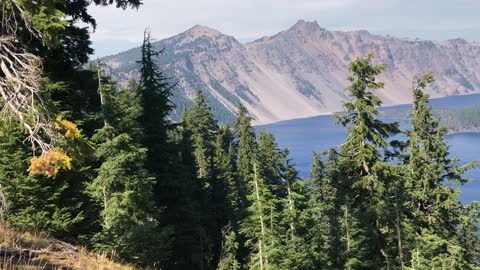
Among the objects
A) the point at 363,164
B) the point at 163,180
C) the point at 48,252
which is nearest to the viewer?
the point at 48,252

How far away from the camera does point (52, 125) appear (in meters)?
7.29

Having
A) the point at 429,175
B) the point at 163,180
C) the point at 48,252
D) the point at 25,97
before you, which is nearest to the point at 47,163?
the point at 25,97

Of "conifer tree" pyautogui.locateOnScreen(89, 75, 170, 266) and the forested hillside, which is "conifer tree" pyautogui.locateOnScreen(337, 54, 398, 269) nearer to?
the forested hillside

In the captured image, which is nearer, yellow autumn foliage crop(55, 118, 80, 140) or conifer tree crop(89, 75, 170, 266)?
yellow autumn foliage crop(55, 118, 80, 140)

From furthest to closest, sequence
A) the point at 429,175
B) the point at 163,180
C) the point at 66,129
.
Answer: the point at 429,175, the point at 163,180, the point at 66,129

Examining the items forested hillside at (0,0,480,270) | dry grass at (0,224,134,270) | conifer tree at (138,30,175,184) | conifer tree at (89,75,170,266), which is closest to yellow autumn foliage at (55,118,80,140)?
forested hillside at (0,0,480,270)

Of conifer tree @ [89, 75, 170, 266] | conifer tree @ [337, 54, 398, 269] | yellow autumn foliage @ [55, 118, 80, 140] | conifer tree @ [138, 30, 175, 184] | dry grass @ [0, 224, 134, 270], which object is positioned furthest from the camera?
conifer tree @ [138, 30, 175, 184]

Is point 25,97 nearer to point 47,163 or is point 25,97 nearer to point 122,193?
point 47,163

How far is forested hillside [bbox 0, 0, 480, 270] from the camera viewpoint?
36.4 feet

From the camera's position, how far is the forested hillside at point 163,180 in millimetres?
11098

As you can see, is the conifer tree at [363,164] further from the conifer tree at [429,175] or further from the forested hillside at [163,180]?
the conifer tree at [429,175]

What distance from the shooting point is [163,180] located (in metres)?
23.8

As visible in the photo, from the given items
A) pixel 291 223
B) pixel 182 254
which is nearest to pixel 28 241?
pixel 291 223

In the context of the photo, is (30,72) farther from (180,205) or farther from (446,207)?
(446,207)
